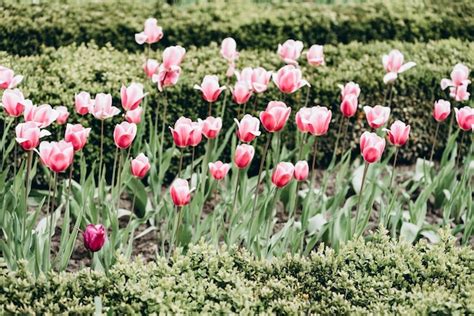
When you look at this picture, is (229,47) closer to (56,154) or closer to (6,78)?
(6,78)

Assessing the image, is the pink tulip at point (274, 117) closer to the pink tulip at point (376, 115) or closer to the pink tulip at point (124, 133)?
the pink tulip at point (376, 115)

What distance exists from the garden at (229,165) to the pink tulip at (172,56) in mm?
12

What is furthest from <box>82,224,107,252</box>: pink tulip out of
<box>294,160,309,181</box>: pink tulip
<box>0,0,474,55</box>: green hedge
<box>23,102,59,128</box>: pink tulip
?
<box>0,0,474,55</box>: green hedge

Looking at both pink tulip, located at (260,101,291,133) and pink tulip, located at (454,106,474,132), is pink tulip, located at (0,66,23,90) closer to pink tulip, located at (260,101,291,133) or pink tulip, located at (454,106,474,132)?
pink tulip, located at (260,101,291,133)

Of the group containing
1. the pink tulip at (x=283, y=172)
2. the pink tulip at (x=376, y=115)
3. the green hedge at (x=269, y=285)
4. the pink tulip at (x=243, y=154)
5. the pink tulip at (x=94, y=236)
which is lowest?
the green hedge at (x=269, y=285)

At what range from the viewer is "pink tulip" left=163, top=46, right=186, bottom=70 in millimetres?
4719

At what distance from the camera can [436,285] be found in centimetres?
399

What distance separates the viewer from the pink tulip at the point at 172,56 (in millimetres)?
4719

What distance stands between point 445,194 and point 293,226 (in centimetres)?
138

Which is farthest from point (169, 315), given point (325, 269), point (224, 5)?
point (224, 5)

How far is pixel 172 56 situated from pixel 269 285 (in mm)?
1524

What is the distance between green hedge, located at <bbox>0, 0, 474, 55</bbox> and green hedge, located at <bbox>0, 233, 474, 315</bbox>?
3.24 m

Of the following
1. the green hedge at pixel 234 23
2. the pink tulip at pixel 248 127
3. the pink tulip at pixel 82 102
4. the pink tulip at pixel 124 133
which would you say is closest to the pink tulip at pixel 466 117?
the pink tulip at pixel 248 127

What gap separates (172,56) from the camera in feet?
15.6
